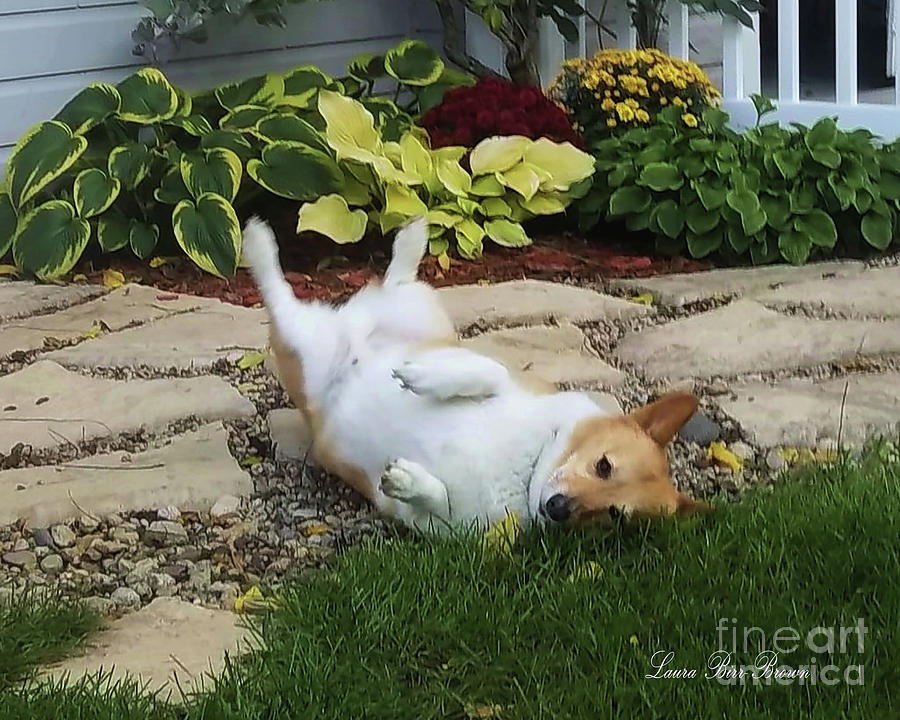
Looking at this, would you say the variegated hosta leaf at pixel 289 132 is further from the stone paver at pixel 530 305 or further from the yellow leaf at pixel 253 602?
the yellow leaf at pixel 253 602

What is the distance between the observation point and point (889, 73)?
5371 millimetres

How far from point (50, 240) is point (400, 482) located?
8.66ft

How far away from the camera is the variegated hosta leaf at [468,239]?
4438 mm

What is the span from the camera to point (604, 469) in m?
2.04

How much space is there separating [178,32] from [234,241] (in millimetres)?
1285

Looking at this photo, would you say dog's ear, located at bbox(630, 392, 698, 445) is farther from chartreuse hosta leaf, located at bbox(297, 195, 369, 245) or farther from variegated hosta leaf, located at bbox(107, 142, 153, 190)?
variegated hosta leaf, located at bbox(107, 142, 153, 190)

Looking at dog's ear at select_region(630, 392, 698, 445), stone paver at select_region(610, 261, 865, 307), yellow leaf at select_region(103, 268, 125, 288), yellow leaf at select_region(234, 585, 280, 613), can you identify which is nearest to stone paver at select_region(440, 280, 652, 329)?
stone paver at select_region(610, 261, 865, 307)

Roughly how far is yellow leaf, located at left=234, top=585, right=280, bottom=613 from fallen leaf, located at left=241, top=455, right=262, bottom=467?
632 millimetres

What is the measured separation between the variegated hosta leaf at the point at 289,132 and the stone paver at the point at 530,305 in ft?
3.10

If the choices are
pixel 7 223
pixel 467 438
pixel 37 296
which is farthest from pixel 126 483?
pixel 7 223

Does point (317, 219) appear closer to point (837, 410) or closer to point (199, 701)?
point (837, 410)

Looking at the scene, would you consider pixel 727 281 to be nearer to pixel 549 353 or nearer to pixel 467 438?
pixel 549 353

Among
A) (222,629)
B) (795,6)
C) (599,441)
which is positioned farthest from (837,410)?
(795,6)

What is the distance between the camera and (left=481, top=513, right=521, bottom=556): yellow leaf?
2.01 m
